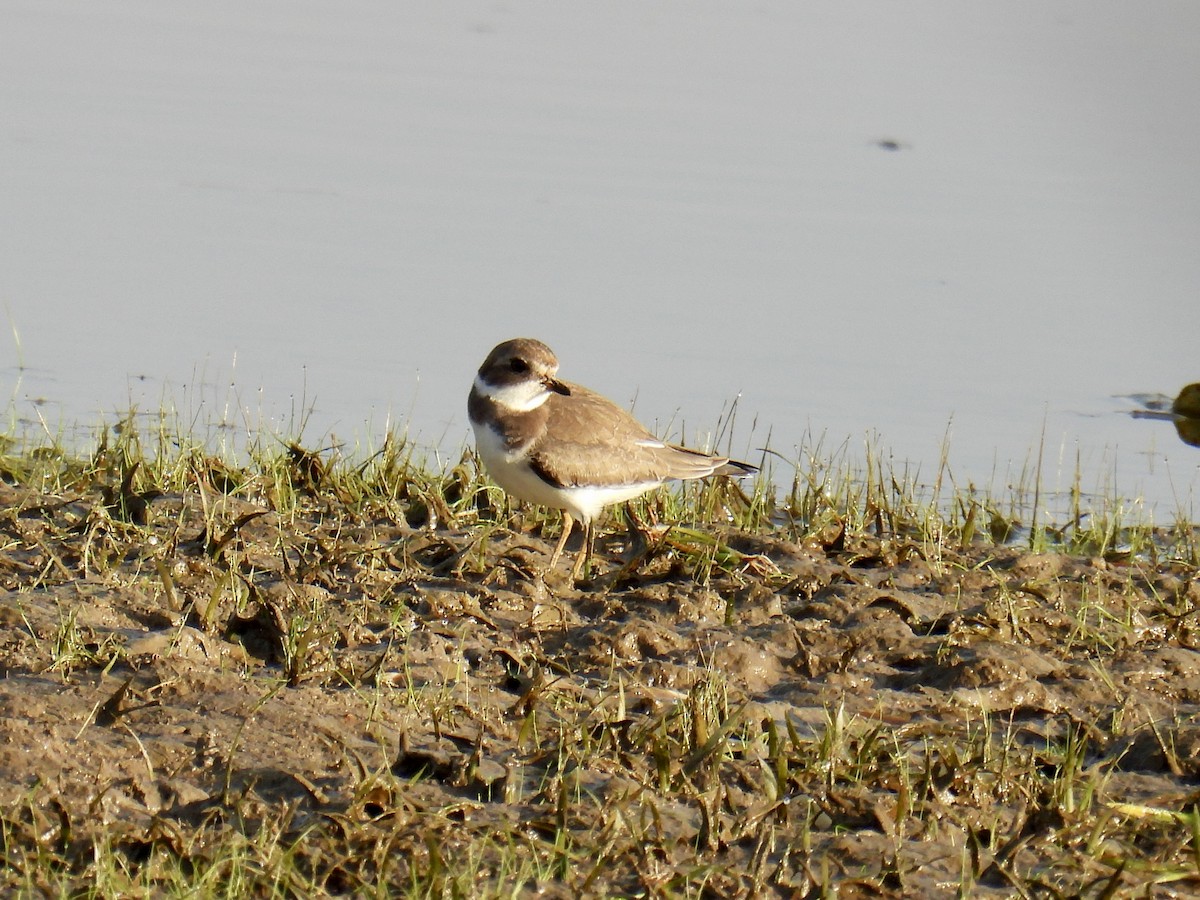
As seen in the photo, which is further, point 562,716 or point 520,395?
point 520,395

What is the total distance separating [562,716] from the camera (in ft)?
15.3

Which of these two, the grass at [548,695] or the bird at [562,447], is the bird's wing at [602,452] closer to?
the bird at [562,447]

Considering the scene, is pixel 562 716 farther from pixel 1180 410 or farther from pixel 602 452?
pixel 1180 410

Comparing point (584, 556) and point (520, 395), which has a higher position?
point (520, 395)

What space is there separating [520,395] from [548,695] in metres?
2.40

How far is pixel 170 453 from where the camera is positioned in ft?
23.6

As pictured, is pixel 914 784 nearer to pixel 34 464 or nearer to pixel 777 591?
pixel 777 591

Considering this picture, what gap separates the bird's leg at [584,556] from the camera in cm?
632

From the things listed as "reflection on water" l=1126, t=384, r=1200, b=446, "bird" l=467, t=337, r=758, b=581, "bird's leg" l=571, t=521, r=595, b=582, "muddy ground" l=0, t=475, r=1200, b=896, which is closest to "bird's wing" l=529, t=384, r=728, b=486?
"bird" l=467, t=337, r=758, b=581

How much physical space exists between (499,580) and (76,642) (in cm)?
163

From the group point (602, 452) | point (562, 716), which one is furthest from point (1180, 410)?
point (562, 716)

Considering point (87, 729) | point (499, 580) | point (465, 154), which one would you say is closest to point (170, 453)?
point (499, 580)

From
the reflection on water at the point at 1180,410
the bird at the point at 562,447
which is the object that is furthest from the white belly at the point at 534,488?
the reflection on water at the point at 1180,410

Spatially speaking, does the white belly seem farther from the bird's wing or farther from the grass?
the grass
